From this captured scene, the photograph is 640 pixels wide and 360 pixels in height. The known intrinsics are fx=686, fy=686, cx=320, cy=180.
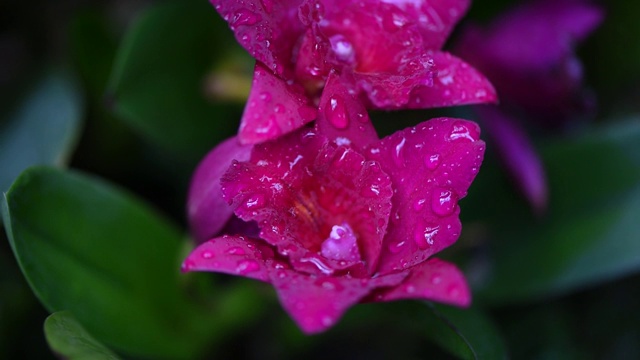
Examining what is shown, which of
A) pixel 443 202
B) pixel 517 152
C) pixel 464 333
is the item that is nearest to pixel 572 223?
pixel 517 152

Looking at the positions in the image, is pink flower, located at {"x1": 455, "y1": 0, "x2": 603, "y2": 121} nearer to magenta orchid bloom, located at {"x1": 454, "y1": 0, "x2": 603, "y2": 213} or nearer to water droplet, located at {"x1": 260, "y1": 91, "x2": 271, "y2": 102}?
magenta orchid bloom, located at {"x1": 454, "y1": 0, "x2": 603, "y2": 213}

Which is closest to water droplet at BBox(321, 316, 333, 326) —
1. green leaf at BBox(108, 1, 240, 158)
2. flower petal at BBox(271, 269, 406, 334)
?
flower petal at BBox(271, 269, 406, 334)

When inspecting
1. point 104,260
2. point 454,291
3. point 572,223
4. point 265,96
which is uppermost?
point 265,96

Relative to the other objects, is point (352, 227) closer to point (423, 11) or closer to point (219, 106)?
point (423, 11)

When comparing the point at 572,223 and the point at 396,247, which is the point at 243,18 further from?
the point at 572,223

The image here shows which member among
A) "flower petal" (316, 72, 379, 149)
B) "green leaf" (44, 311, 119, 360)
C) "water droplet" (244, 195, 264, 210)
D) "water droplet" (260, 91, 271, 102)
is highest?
"water droplet" (260, 91, 271, 102)

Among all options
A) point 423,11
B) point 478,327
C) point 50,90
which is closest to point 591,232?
point 478,327

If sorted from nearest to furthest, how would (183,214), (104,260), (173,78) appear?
1. (104,260)
2. (173,78)
3. (183,214)
